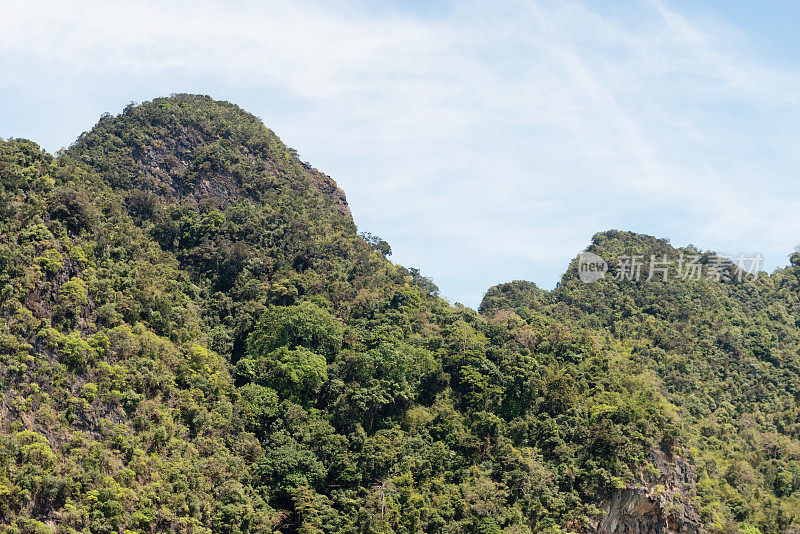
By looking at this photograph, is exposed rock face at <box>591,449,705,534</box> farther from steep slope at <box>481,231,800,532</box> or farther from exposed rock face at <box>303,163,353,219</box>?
exposed rock face at <box>303,163,353,219</box>

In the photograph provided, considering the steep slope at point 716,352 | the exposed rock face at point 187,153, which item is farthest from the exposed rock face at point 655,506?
the exposed rock face at point 187,153

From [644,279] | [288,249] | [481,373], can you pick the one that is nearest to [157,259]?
[288,249]

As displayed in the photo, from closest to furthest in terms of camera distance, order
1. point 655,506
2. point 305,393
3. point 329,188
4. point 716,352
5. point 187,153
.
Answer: point 655,506, point 305,393, point 716,352, point 187,153, point 329,188

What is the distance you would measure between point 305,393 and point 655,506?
20.6 meters

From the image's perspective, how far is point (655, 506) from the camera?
129 feet

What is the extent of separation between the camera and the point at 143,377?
117 ft

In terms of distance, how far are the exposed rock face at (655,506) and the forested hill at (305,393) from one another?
12cm

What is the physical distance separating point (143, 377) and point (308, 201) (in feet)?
97.8

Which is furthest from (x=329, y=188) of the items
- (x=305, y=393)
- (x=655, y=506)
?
(x=655, y=506)

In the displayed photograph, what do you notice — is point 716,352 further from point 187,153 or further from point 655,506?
point 187,153

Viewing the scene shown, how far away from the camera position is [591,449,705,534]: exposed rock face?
38.7 metres

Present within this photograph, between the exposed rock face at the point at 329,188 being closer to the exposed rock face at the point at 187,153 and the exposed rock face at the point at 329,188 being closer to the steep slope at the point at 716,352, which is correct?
the exposed rock face at the point at 187,153

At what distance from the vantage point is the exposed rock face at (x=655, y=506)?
38.7m

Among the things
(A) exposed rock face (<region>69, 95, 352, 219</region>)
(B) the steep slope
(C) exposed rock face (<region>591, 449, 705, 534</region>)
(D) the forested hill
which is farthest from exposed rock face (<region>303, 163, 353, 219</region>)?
(C) exposed rock face (<region>591, 449, 705, 534</region>)
